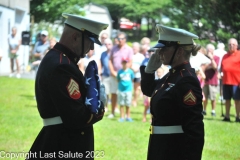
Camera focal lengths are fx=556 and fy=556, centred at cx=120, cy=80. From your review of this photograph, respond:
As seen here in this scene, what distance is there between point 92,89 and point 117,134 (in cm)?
653

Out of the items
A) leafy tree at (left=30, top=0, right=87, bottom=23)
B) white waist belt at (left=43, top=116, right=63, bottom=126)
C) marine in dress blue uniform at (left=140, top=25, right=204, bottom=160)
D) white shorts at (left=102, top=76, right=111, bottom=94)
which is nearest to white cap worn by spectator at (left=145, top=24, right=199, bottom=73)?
marine in dress blue uniform at (left=140, top=25, right=204, bottom=160)

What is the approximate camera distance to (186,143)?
4.58 meters

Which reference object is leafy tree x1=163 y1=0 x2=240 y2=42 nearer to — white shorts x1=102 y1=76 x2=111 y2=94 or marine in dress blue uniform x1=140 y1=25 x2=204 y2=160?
white shorts x1=102 y1=76 x2=111 y2=94

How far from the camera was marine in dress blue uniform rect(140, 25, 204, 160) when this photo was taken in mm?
4566

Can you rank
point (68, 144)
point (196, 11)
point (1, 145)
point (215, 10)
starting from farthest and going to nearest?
point (196, 11), point (215, 10), point (1, 145), point (68, 144)

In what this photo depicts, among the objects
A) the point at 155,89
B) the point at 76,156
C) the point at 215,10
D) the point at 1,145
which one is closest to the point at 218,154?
the point at 1,145

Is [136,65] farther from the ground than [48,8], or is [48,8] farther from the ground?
[48,8]

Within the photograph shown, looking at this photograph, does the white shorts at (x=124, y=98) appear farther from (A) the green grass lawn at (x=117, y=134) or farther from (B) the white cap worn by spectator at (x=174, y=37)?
(B) the white cap worn by spectator at (x=174, y=37)

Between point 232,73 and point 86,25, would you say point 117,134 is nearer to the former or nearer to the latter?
point 232,73

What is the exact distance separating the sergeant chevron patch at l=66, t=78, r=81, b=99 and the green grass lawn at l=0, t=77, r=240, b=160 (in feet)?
14.4

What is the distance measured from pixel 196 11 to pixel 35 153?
16.5 meters

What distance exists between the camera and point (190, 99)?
4.57 m

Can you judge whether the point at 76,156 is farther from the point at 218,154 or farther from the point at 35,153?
the point at 218,154

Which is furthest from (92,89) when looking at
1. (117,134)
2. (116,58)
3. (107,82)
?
(107,82)
